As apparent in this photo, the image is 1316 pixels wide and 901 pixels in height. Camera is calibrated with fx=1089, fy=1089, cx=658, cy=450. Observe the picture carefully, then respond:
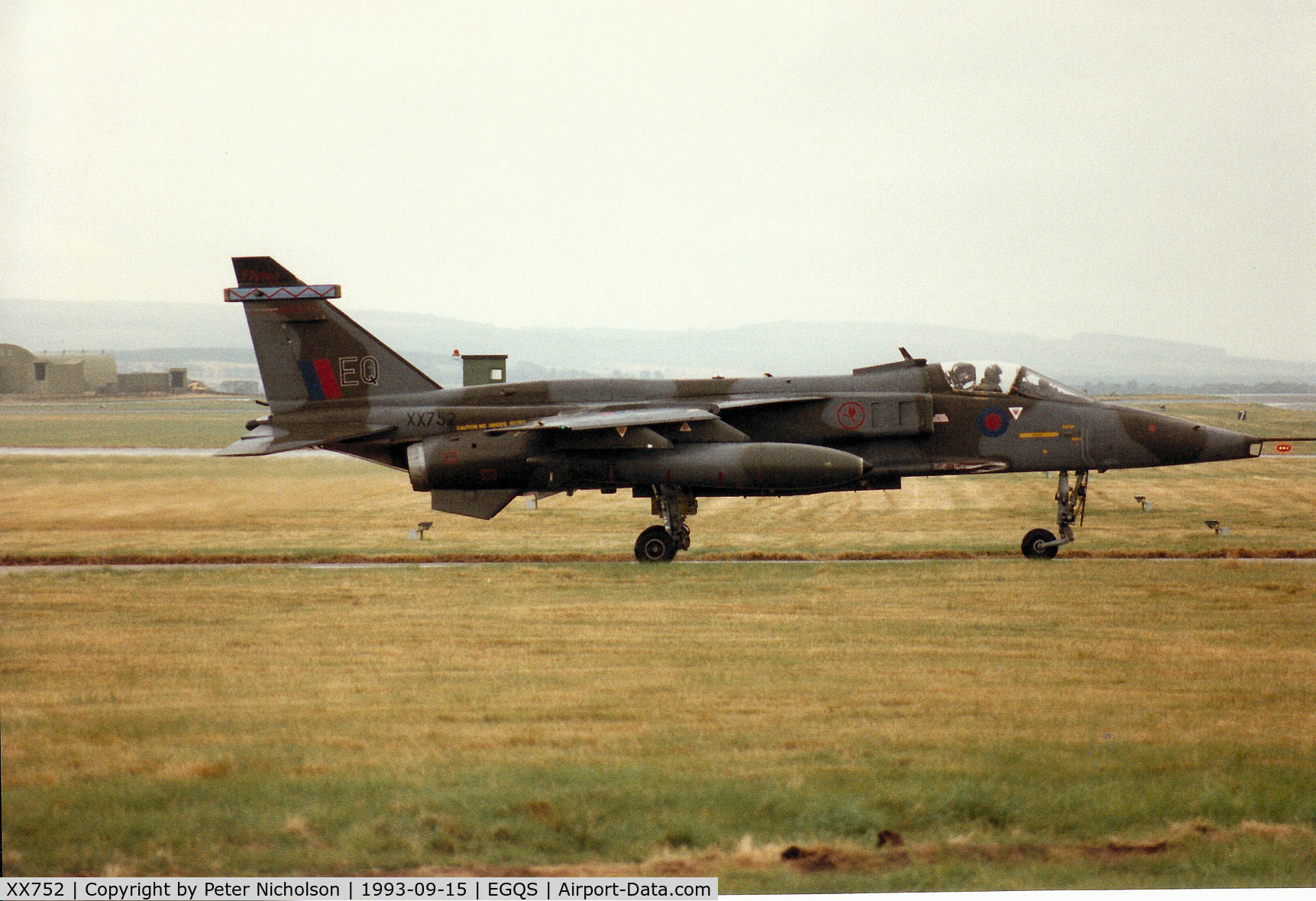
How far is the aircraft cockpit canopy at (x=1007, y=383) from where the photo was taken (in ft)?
43.5

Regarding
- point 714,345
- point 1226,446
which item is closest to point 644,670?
point 1226,446

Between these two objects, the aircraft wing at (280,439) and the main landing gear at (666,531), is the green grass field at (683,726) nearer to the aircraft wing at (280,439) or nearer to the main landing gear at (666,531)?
the main landing gear at (666,531)

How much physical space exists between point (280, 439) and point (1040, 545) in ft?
30.0

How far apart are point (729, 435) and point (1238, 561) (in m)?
5.85

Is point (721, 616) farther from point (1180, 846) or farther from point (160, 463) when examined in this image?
point (160, 463)

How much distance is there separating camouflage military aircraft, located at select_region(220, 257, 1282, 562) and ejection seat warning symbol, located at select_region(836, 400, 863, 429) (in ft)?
0.04

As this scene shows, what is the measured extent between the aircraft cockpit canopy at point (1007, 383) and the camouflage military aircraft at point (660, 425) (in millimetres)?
20

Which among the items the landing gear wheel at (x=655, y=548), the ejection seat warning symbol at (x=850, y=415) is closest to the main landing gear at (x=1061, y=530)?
the ejection seat warning symbol at (x=850, y=415)

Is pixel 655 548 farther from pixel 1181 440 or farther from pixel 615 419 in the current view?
pixel 1181 440

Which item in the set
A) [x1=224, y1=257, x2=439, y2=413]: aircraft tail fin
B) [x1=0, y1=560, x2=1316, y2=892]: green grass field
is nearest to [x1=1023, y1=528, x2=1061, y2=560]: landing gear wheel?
[x1=0, y1=560, x2=1316, y2=892]: green grass field

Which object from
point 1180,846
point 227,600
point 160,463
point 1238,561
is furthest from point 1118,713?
point 160,463

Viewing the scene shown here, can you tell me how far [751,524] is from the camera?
54.4ft

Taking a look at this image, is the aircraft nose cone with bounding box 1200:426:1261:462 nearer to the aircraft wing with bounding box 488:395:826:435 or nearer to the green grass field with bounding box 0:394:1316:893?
the green grass field with bounding box 0:394:1316:893

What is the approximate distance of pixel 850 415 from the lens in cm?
1337
